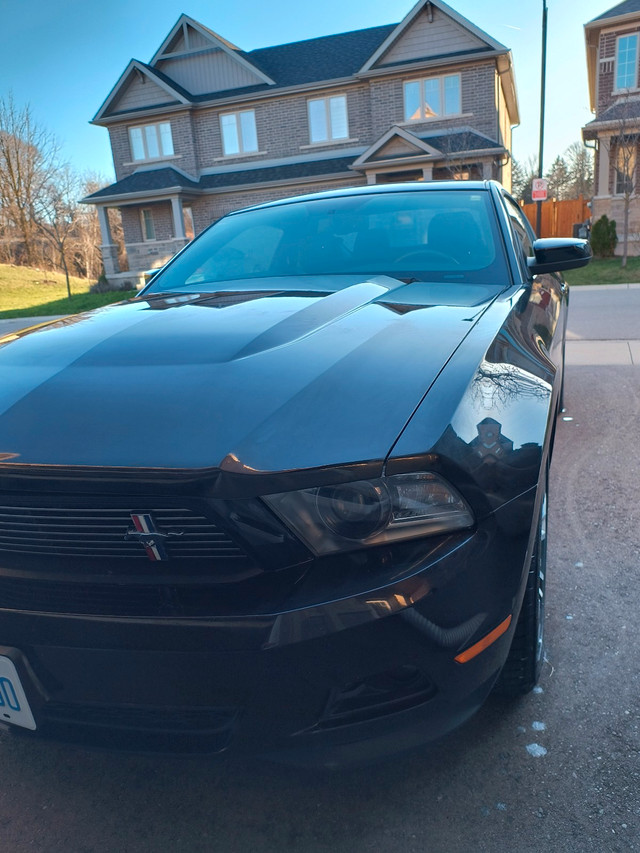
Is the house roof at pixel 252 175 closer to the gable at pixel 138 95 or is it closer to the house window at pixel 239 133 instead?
the house window at pixel 239 133

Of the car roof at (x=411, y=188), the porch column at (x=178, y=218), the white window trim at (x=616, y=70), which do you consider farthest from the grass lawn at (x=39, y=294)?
the car roof at (x=411, y=188)

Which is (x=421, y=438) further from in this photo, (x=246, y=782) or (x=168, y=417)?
(x=246, y=782)

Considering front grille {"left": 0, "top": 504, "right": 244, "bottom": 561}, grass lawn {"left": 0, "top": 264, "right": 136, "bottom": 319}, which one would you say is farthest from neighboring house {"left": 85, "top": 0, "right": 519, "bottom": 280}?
front grille {"left": 0, "top": 504, "right": 244, "bottom": 561}

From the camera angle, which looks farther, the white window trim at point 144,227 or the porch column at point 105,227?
the white window trim at point 144,227

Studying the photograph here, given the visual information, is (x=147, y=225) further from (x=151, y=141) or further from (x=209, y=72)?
(x=209, y=72)

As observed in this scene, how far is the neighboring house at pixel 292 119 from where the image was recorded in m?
21.2

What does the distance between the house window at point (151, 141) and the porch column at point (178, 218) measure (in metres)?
2.84

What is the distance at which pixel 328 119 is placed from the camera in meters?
23.4

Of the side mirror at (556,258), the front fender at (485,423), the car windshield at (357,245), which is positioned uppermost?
the car windshield at (357,245)

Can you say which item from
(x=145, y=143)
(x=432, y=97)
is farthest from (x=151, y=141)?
(x=432, y=97)

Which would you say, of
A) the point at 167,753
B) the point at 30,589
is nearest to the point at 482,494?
the point at 167,753

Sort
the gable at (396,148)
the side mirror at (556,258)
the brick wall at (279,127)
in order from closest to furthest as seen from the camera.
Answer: the side mirror at (556,258) → the gable at (396,148) → the brick wall at (279,127)

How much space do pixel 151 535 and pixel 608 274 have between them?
53.9ft

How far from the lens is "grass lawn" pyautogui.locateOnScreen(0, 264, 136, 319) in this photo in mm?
19828
